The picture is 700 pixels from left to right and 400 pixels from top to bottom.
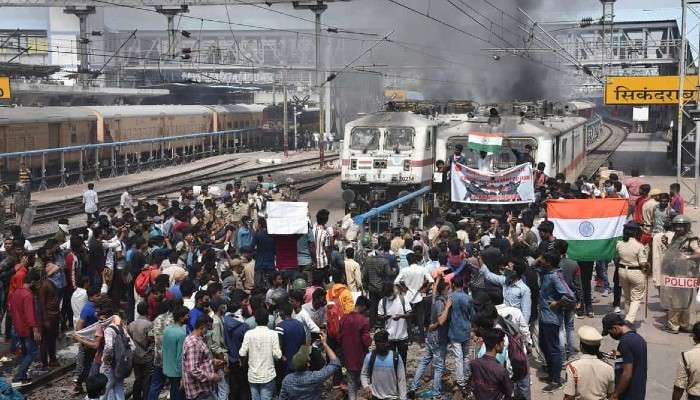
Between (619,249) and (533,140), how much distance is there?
361 inches

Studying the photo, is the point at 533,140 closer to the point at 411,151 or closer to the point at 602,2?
the point at 411,151

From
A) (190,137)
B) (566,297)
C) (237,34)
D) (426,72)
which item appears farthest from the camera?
(237,34)

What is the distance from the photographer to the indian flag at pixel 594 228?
440 inches

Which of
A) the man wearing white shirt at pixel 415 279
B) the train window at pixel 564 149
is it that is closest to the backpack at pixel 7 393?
the man wearing white shirt at pixel 415 279

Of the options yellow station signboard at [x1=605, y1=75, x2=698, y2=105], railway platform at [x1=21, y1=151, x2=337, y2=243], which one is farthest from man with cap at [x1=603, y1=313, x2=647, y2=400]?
yellow station signboard at [x1=605, y1=75, x2=698, y2=105]

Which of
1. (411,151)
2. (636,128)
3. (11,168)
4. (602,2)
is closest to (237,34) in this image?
(636,128)

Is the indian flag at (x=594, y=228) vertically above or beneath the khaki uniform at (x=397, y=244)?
above

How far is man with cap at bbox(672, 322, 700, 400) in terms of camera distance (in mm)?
6469

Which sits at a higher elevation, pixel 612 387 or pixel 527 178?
pixel 527 178

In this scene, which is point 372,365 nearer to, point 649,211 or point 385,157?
point 649,211

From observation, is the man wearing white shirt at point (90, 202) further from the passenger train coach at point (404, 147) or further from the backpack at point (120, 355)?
the backpack at point (120, 355)

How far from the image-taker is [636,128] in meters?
72.6

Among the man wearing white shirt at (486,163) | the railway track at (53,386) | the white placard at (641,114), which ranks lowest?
the railway track at (53,386)

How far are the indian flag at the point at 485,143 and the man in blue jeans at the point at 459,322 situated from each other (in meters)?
9.69
